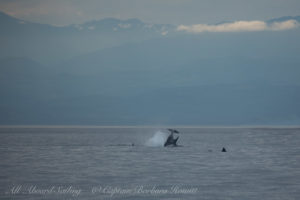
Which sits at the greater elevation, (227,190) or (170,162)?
(170,162)

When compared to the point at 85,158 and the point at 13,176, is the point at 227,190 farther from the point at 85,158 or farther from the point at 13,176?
the point at 85,158

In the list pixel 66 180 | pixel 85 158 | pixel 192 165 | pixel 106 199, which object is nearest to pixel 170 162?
pixel 192 165

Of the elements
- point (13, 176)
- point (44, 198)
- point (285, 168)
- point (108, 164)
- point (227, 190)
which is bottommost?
point (44, 198)

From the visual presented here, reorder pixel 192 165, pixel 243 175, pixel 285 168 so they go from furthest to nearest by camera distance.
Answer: pixel 192 165 → pixel 285 168 → pixel 243 175

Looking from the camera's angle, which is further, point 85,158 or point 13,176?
point 85,158

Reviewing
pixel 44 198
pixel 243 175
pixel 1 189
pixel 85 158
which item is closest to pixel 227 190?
pixel 243 175

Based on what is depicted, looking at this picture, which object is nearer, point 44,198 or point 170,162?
point 44,198

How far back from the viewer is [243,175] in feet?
140

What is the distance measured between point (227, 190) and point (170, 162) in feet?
61.2

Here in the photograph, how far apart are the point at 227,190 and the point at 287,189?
155 inches

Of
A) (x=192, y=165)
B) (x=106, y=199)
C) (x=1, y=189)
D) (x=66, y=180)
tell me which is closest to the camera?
(x=106, y=199)

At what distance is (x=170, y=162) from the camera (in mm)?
53406

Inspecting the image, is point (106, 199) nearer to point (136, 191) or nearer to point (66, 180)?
point (136, 191)

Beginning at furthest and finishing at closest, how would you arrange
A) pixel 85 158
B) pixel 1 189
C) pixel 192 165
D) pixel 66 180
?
pixel 85 158, pixel 192 165, pixel 66 180, pixel 1 189
